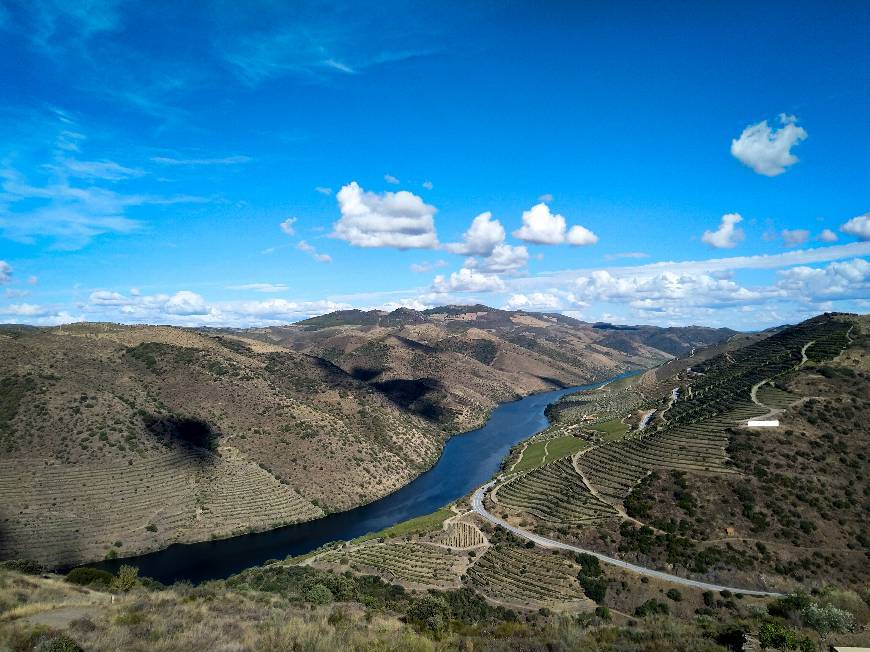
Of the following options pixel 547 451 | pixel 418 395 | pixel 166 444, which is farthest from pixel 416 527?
pixel 418 395

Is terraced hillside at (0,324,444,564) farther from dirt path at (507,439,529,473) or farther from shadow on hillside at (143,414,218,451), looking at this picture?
dirt path at (507,439,529,473)

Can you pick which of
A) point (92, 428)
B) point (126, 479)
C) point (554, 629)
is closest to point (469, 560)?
point (554, 629)

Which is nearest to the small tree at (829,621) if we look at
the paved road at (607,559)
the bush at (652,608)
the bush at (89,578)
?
the bush at (652,608)

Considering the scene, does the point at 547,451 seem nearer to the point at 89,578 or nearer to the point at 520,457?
the point at 520,457

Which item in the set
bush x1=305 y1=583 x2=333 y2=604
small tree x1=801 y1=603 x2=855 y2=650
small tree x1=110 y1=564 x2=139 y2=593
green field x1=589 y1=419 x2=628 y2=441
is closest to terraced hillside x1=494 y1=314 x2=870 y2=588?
green field x1=589 y1=419 x2=628 y2=441

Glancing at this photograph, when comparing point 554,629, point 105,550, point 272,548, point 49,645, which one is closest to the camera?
point 49,645

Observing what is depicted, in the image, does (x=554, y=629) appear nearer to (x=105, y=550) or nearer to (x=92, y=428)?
(x=105, y=550)

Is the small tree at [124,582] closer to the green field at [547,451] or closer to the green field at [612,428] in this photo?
the green field at [547,451]
